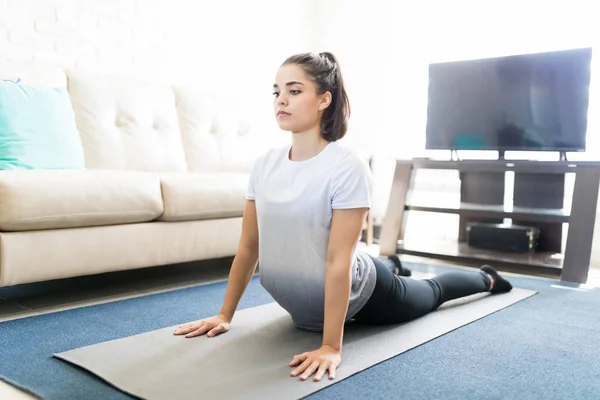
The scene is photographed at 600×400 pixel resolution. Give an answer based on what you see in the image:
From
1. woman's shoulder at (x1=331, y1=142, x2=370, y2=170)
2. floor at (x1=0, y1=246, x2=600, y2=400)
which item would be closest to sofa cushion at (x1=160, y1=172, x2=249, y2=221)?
floor at (x1=0, y1=246, x2=600, y2=400)

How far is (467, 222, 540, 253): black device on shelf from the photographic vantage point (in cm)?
306

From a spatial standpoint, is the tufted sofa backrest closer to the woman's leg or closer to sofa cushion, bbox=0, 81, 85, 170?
sofa cushion, bbox=0, 81, 85, 170

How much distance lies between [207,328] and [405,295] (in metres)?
0.58

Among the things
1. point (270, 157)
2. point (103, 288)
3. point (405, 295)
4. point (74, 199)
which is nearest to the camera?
point (270, 157)

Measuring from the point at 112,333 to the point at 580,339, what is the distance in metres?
1.34

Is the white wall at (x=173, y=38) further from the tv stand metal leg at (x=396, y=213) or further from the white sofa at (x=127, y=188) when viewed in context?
the tv stand metal leg at (x=396, y=213)

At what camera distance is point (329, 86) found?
146cm

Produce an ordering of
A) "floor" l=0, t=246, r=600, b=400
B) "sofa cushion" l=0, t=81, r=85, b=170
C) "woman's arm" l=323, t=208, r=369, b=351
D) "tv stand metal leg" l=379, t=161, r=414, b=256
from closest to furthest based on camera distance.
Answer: "woman's arm" l=323, t=208, r=369, b=351 < "floor" l=0, t=246, r=600, b=400 < "sofa cushion" l=0, t=81, r=85, b=170 < "tv stand metal leg" l=379, t=161, r=414, b=256

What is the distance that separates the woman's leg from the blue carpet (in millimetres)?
139

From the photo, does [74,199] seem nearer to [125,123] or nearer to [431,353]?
[125,123]

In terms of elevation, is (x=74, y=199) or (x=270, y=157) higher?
(x=270, y=157)

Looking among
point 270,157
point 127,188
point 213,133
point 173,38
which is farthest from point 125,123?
point 270,157

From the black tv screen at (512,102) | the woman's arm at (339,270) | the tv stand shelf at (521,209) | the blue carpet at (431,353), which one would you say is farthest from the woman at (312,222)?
the black tv screen at (512,102)

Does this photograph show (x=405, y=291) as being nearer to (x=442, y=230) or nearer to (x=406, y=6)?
(x=442, y=230)
